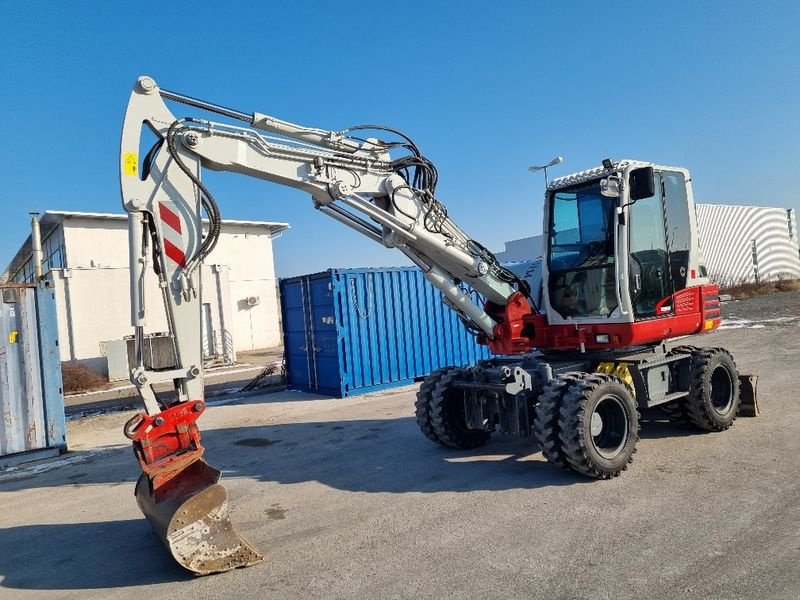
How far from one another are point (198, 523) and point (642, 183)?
541 centimetres

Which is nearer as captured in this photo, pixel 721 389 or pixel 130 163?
pixel 130 163

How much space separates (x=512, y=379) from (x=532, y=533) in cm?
192

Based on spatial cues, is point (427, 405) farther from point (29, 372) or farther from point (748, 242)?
point (748, 242)

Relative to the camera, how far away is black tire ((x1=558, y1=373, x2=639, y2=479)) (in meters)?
5.61

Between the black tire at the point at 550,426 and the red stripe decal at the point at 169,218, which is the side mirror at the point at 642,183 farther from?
the red stripe decal at the point at 169,218

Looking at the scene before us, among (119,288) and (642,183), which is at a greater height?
(119,288)

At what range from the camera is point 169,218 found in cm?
474

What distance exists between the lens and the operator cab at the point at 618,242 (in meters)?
6.38

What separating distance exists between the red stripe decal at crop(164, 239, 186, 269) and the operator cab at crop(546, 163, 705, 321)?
4.33 metres

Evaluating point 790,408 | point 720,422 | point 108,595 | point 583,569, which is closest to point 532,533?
point 583,569

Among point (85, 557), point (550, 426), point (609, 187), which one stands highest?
point (609, 187)

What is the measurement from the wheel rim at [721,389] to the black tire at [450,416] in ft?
10.1

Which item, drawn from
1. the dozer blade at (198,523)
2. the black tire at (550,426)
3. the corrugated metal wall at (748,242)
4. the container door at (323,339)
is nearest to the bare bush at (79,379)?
the container door at (323,339)

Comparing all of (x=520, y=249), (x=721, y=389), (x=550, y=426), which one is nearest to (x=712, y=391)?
(x=721, y=389)
